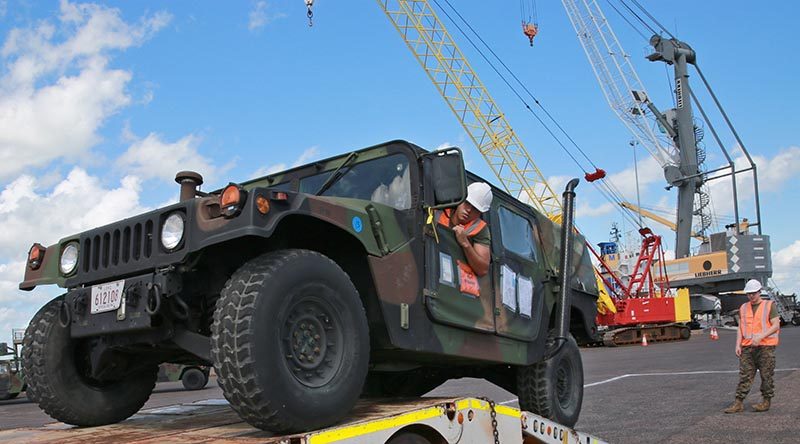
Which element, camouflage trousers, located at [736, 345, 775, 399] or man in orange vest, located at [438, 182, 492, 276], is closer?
man in orange vest, located at [438, 182, 492, 276]

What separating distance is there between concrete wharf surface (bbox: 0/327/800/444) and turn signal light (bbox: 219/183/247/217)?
3.07 meters

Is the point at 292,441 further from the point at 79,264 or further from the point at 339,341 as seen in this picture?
the point at 79,264

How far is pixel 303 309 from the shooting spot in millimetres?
3420

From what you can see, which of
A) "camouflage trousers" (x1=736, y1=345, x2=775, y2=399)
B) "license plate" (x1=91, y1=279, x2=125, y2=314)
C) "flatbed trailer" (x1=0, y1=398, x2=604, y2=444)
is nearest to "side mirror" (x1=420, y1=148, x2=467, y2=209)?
"flatbed trailer" (x1=0, y1=398, x2=604, y2=444)

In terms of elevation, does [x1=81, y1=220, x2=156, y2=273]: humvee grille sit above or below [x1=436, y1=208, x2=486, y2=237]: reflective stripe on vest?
below

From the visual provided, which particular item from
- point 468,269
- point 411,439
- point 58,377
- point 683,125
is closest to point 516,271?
point 468,269

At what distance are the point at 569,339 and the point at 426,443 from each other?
2.99m

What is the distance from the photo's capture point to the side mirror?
14.1 ft

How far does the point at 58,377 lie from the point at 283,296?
5.58ft

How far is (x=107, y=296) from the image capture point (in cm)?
361

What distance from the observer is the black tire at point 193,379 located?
17188mm

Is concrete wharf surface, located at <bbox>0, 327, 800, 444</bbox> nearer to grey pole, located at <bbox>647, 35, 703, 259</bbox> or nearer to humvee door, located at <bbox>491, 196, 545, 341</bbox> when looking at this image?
humvee door, located at <bbox>491, 196, 545, 341</bbox>

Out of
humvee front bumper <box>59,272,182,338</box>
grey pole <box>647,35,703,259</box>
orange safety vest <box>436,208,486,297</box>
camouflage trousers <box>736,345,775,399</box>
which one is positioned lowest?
camouflage trousers <box>736,345,775,399</box>

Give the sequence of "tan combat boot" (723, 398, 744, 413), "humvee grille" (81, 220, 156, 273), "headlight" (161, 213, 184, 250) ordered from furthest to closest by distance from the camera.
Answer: "tan combat boot" (723, 398, 744, 413) → "humvee grille" (81, 220, 156, 273) → "headlight" (161, 213, 184, 250)
